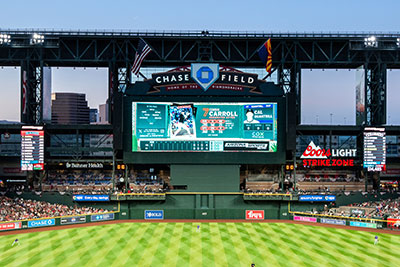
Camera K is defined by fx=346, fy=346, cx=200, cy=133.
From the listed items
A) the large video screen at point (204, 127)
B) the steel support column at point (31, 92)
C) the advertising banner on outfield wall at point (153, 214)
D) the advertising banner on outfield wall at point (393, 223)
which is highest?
the steel support column at point (31, 92)

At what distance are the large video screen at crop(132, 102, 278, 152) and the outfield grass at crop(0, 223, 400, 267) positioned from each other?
37.0 feet

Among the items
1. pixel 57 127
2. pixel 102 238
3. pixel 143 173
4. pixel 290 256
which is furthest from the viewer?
pixel 143 173

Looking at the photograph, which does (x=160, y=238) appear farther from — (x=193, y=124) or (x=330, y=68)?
(x=330, y=68)

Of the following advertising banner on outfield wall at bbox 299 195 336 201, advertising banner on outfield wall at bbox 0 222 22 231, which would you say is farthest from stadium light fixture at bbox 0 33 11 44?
advertising banner on outfield wall at bbox 299 195 336 201

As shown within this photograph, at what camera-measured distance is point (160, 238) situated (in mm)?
37312

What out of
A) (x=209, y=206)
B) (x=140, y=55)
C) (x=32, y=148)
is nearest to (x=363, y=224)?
(x=209, y=206)

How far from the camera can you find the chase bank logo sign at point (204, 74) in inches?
1877

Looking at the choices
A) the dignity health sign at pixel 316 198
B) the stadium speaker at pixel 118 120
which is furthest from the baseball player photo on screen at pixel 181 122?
the dignity health sign at pixel 316 198

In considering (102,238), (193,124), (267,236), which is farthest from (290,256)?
(193,124)

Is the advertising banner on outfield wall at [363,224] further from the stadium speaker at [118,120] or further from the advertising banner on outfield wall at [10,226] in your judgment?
the advertising banner on outfield wall at [10,226]

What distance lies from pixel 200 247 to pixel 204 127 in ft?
61.7

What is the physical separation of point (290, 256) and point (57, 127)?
123 feet

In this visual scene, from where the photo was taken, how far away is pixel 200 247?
33.8 m

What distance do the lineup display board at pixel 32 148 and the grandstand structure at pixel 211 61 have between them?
2.58 meters
